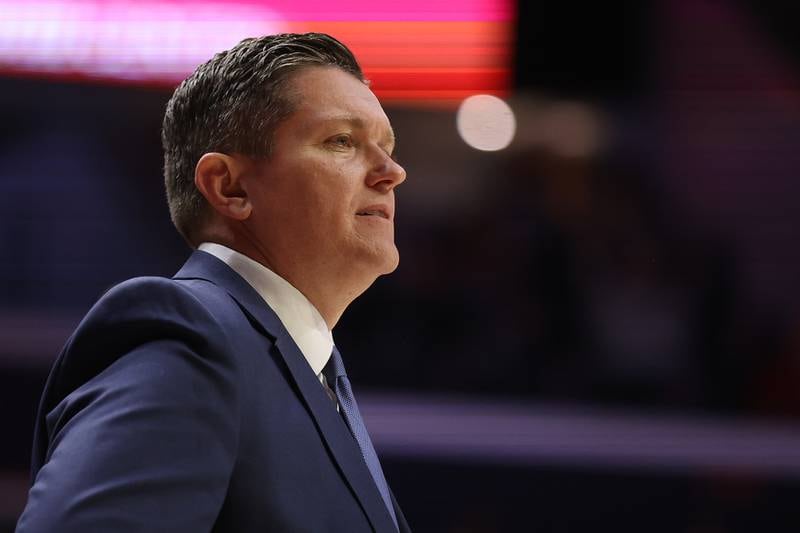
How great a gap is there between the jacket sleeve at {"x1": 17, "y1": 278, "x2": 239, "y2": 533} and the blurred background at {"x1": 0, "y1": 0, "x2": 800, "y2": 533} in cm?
263

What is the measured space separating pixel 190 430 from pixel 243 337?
0.58ft

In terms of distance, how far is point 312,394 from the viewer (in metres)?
1.14

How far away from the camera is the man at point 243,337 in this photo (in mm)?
886

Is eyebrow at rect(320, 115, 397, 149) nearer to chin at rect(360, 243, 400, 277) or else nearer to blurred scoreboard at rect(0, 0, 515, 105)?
chin at rect(360, 243, 400, 277)

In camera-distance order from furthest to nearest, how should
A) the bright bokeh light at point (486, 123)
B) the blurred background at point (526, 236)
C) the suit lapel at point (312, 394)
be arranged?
the bright bokeh light at point (486, 123) < the blurred background at point (526, 236) < the suit lapel at point (312, 394)

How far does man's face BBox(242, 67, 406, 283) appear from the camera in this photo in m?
1.31

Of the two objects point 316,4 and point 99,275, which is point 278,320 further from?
point 99,275

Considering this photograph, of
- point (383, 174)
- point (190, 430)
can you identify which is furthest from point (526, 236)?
point (190, 430)

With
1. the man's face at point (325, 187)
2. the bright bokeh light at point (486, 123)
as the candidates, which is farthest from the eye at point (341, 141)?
the bright bokeh light at point (486, 123)

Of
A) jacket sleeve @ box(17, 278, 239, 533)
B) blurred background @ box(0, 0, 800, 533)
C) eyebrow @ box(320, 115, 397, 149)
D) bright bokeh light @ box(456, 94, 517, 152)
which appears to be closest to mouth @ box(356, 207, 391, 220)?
eyebrow @ box(320, 115, 397, 149)

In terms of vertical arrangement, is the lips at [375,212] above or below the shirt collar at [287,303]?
above

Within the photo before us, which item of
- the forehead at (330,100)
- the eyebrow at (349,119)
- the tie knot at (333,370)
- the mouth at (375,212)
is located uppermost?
the forehead at (330,100)

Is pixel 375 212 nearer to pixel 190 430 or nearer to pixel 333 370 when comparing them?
pixel 333 370

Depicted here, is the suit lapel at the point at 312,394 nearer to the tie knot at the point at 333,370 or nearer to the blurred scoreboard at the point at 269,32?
the tie knot at the point at 333,370
